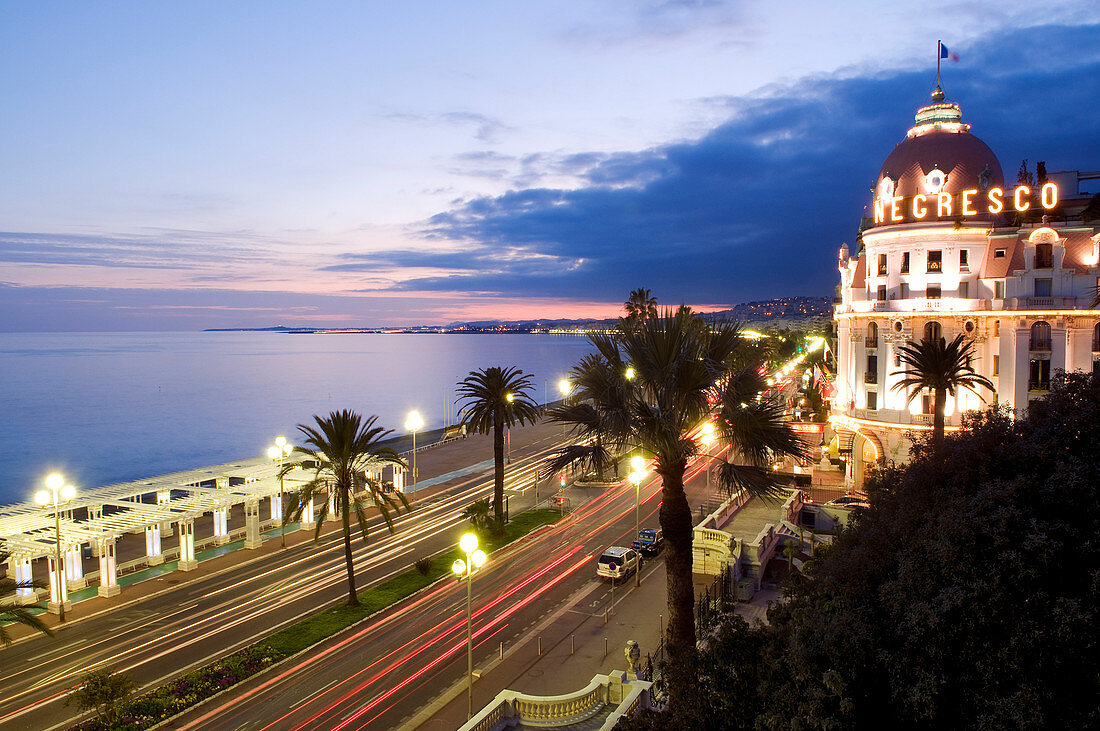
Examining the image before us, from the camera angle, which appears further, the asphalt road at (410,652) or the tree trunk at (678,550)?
the asphalt road at (410,652)

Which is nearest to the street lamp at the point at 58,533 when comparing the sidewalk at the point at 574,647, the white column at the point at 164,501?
the white column at the point at 164,501

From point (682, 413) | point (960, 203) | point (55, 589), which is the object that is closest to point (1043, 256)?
point (960, 203)

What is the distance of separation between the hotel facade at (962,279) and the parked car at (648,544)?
1812 cm

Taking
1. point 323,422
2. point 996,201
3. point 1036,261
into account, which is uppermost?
point 996,201

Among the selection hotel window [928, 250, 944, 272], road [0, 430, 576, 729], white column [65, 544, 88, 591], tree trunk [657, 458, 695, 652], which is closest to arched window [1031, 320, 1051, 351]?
hotel window [928, 250, 944, 272]

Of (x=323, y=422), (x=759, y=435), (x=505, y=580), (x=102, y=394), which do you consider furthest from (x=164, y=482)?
Result: (x=102, y=394)

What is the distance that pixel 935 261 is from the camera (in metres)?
43.1

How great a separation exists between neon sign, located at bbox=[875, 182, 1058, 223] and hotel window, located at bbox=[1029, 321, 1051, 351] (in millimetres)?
7089

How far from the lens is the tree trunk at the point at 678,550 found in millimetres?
17359

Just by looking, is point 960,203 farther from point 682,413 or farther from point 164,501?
point 164,501

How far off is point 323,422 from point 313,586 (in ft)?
25.6

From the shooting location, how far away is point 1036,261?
40.7 meters

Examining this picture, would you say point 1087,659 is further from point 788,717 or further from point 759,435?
point 759,435

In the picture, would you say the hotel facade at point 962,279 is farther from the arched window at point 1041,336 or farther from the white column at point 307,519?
the white column at point 307,519
